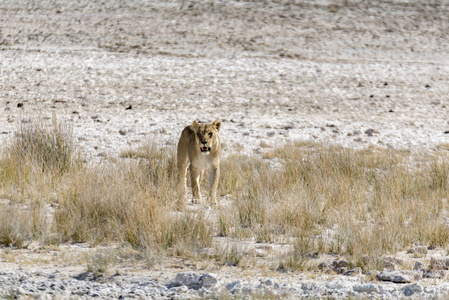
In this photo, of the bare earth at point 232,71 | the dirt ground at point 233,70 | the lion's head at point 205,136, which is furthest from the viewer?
the dirt ground at point 233,70

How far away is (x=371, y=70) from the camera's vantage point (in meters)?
19.9

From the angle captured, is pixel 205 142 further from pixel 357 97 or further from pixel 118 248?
pixel 357 97

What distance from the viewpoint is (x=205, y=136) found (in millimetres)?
9023

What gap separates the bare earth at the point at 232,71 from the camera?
583 inches

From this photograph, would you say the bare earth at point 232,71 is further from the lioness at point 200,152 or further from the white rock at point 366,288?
the white rock at point 366,288

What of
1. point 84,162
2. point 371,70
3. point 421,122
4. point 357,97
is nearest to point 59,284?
point 84,162

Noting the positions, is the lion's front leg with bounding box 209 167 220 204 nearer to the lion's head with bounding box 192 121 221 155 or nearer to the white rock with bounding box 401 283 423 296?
the lion's head with bounding box 192 121 221 155

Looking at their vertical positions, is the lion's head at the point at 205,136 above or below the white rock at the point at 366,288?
above

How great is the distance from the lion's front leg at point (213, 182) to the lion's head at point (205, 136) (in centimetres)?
35

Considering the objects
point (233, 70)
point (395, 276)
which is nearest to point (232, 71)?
point (233, 70)

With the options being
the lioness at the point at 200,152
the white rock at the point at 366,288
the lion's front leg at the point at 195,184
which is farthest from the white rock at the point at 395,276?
the lion's front leg at the point at 195,184

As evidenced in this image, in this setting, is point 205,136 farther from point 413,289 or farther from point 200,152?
point 413,289

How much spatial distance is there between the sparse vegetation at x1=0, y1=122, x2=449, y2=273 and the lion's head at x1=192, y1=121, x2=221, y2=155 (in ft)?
Answer: 2.05

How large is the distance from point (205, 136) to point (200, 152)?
24 centimetres
